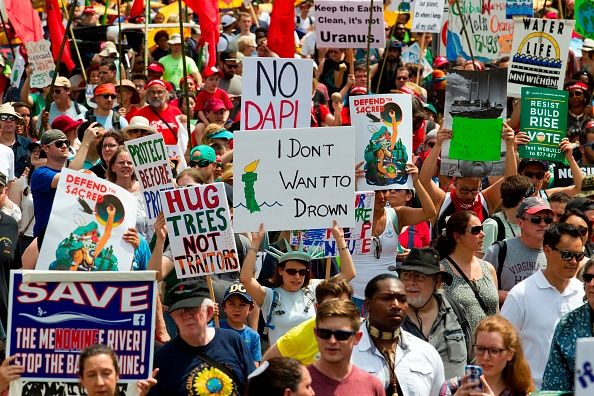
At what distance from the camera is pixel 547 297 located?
8938 mm

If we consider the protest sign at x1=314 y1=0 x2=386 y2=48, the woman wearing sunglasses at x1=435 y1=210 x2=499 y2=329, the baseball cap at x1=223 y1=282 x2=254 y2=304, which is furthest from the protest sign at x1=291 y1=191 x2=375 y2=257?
the protest sign at x1=314 y1=0 x2=386 y2=48

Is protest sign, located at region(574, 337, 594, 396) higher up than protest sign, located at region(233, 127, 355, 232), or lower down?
higher up

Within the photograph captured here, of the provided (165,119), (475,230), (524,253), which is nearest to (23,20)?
(165,119)

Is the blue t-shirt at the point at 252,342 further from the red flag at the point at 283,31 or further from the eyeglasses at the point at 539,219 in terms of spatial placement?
the red flag at the point at 283,31

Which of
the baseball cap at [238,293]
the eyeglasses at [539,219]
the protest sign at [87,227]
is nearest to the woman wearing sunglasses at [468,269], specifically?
the eyeglasses at [539,219]

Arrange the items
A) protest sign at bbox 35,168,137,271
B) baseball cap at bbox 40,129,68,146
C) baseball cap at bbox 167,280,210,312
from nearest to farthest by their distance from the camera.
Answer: baseball cap at bbox 167,280,210,312 → protest sign at bbox 35,168,137,271 → baseball cap at bbox 40,129,68,146

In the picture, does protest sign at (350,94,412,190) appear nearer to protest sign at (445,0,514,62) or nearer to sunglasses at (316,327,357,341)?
sunglasses at (316,327,357,341)

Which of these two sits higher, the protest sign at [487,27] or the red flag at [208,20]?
the red flag at [208,20]

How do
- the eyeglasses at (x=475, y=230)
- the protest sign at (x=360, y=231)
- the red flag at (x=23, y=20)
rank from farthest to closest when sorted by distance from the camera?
the red flag at (x=23, y=20) → the protest sign at (x=360, y=231) → the eyeglasses at (x=475, y=230)

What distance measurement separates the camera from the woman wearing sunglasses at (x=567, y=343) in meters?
7.60

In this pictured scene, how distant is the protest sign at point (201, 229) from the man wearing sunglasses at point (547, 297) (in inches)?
70.9

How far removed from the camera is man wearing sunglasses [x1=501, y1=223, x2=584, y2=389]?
28.9 feet

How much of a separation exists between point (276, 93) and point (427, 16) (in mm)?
6103

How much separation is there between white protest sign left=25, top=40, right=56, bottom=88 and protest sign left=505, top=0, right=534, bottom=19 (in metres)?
5.36
